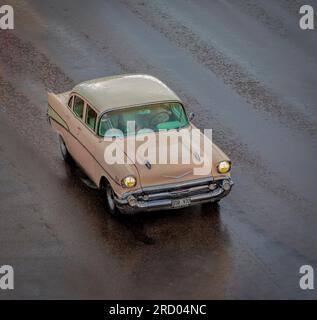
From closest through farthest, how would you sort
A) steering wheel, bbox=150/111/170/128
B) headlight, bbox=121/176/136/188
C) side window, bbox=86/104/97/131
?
headlight, bbox=121/176/136/188 < steering wheel, bbox=150/111/170/128 < side window, bbox=86/104/97/131

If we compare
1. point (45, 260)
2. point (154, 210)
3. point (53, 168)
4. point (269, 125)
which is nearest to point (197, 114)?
point (269, 125)

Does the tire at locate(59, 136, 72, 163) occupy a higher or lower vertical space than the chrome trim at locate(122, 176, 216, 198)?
lower

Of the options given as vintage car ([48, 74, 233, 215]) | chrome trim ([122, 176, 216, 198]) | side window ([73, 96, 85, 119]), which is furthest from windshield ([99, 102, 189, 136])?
chrome trim ([122, 176, 216, 198])

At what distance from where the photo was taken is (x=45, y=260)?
12539 millimetres

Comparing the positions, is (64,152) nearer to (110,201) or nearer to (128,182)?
(110,201)

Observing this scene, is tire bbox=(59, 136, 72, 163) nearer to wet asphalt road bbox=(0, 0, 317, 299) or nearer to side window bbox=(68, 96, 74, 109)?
wet asphalt road bbox=(0, 0, 317, 299)

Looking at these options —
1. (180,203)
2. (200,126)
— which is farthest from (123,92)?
(200,126)

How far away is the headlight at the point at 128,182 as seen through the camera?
12953 millimetres

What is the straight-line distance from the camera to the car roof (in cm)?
1403

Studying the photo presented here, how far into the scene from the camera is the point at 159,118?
46.1ft

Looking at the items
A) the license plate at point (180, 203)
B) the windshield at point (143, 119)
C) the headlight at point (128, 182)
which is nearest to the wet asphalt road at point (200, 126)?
the license plate at point (180, 203)

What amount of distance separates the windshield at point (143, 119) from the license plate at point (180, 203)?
1400 mm

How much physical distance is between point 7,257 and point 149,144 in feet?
8.90
